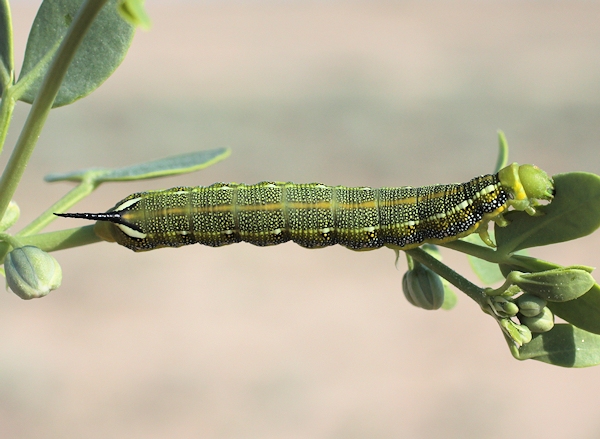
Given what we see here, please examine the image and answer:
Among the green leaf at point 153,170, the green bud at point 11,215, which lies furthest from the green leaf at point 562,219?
the green bud at point 11,215

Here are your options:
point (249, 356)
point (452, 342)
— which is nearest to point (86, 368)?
point (249, 356)

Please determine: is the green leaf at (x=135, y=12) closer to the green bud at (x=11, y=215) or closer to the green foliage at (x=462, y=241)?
the green foliage at (x=462, y=241)

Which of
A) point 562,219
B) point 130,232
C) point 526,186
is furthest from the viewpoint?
point 130,232

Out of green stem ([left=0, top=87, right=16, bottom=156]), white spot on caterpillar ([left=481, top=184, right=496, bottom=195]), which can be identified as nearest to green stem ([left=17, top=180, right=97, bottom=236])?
green stem ([left=0, top=87, right=16, bottom=156])

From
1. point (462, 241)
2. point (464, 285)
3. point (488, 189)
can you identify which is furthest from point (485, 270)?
point (464, 285)

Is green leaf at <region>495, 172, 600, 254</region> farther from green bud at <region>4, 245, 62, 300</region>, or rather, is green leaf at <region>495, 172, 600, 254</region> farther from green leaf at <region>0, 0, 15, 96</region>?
green leaf at <region>0, 0, 15, 96</region>

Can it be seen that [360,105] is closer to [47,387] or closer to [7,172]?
[47,387]

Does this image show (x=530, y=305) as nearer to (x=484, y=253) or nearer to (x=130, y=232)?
(x=484, y=253)

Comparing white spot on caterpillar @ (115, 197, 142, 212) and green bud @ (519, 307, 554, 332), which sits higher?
white spot on caterpillar @ (115, 197, 142, 212)
